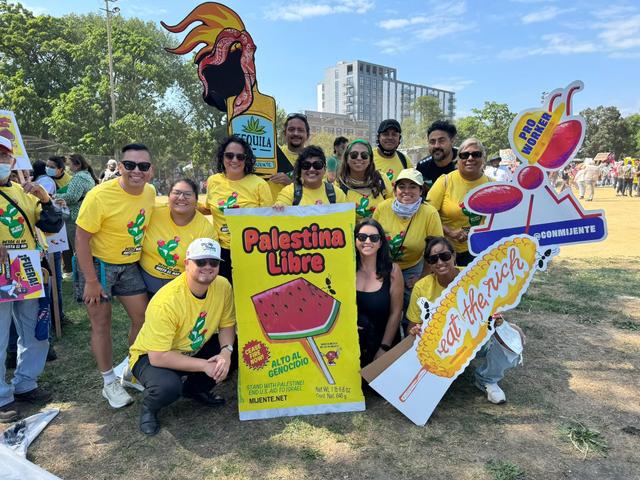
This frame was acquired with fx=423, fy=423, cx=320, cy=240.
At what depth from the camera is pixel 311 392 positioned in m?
3.40

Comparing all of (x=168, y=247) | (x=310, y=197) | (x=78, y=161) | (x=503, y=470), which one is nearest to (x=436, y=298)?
(x=503, y=470)

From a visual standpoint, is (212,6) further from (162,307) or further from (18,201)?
(162,307)

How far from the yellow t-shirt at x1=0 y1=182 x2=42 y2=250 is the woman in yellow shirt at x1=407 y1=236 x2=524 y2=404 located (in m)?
3.18

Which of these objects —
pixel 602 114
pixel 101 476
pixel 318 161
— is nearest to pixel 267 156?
pixel 318 161

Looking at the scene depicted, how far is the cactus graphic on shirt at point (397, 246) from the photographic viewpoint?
3816 millimetres

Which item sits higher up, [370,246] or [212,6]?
[212,6]

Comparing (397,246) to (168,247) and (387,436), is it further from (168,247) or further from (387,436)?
(168,247)

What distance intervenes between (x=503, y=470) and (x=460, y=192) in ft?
7.73

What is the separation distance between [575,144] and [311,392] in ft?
9.46

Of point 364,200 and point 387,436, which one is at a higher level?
point 364,200

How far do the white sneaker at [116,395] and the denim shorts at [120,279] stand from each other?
75 centimetres

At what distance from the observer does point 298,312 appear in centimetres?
344

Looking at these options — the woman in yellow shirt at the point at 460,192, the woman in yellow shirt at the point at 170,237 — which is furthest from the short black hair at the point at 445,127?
the woman in yellow shirt at the point at 170,237

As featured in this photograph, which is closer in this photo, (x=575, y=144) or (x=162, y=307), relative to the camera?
(x=162, y=307)
